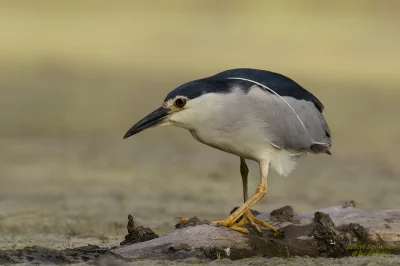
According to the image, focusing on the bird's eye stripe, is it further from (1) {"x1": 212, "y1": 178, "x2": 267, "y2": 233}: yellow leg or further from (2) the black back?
(1) {"x1": 212, "y1": 178, "x2": 267, "y2": 233}: yellow leg

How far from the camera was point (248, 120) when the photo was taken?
6.50 meters

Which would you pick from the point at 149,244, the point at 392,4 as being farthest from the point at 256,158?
the point at 392,4

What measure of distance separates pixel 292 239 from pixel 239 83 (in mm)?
Result: 1100

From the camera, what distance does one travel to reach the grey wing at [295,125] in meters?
6.69

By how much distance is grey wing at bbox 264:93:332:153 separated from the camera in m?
6.69

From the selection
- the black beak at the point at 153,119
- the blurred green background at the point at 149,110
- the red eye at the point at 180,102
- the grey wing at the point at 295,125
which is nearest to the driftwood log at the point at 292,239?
the grey wing at the point at 295,125

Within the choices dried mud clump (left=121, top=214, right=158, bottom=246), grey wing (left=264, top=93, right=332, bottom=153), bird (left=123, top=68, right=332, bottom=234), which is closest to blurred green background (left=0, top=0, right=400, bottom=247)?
dried mud clump (left=121, top=214, right=158, bottom=246)

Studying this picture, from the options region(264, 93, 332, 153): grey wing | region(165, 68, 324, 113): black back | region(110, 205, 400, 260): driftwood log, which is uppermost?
region(165, 68, 324, 113): black back

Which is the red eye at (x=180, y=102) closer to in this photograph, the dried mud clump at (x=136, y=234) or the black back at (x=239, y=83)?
the black back at (x=239, y=83)

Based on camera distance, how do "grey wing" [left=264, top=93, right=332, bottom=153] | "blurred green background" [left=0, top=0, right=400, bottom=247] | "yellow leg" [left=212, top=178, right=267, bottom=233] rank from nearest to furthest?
"yellow leg" [left=212, top=178, right=267, bottom=233], "grey wing" [left=264, top=93, right=332, bottom=153], "blurred green background" [left=0, top=0, right=400, bottom=247]

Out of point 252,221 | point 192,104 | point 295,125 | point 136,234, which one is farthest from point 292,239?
point 192,104

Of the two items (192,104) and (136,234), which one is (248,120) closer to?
(192,104)

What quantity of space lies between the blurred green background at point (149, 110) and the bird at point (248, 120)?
1.84 m

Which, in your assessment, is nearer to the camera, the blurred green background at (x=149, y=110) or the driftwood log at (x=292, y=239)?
the driftwood log at (x=292, y=239)
